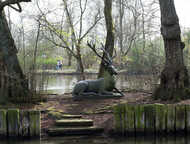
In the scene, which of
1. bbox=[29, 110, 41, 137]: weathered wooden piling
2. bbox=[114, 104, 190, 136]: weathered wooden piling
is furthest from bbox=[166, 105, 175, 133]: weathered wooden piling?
bbox=[29, 110, 41, 137]: weathered wooden piling

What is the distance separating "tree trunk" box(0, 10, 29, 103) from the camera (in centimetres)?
1075

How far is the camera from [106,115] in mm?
9469

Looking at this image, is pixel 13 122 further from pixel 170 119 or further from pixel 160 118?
pixel 170 119

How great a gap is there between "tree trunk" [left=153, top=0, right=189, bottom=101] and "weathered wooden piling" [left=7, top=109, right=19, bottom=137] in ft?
17.9

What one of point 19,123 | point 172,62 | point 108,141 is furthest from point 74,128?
point 172,62

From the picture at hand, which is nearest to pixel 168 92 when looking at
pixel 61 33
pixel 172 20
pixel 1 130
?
pixel 172 20

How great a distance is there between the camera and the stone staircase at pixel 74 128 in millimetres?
8156

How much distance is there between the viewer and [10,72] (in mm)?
11078

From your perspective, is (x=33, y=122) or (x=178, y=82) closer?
(x=33, y=122)

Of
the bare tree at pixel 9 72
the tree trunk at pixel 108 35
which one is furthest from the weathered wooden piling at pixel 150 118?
the tree trunk at pixel 108 35

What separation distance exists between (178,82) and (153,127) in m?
3.12

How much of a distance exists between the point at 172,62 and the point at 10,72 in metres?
6.28

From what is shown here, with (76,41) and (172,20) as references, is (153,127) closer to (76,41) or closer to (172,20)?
(172,20)

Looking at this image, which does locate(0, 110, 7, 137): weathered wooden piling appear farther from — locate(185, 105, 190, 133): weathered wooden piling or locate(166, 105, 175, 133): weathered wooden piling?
locate(185, 105, 190, 133): weathered wooden piling
